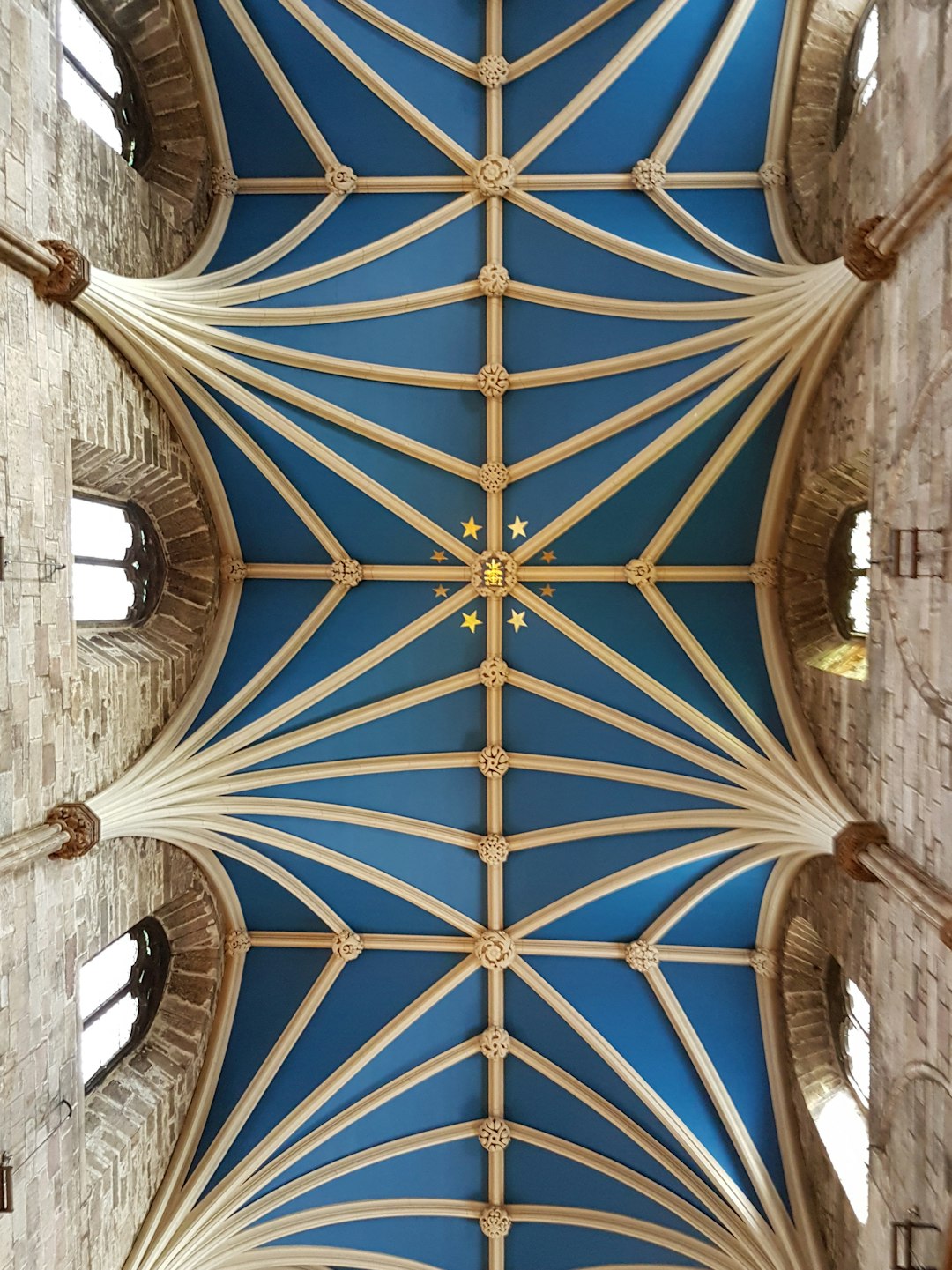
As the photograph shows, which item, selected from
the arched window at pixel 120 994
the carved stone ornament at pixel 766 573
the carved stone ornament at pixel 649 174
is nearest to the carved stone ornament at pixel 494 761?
the carved stone ornament at pixel 766 573

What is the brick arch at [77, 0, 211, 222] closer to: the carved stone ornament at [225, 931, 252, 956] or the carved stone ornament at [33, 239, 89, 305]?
the carved stone ornament at [33, 239, 89, 305]

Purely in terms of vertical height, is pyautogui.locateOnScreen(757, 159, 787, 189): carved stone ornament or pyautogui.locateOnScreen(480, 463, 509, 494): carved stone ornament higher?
pyautogui.locateOnScreen(757, 159, 787, 189): carved stone ornament

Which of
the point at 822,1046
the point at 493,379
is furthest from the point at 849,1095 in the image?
the point at 493,379

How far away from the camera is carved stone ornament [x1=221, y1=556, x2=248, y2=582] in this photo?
12.3 metres

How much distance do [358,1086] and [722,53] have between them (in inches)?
550

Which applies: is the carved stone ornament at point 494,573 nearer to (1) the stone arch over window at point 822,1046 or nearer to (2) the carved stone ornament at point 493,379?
(2) the carved stone ornament at point 493,379

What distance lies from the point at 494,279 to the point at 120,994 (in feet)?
33.2

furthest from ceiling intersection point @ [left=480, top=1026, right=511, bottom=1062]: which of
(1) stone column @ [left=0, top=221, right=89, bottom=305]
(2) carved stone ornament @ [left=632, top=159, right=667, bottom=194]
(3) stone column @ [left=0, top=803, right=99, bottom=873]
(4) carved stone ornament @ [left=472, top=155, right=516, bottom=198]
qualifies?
(2) carved stone ornament @ [left=632, top=159, right=667, bottom=194]

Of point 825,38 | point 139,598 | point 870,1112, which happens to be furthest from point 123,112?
point 870,1112

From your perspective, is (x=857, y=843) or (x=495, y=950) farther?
(x=495, y=950)

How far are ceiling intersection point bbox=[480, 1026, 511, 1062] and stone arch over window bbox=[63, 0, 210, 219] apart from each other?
1152 centimetres

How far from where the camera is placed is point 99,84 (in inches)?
403

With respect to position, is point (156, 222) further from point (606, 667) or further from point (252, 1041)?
point (252, 1041)

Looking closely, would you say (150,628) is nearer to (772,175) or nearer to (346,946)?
(346,946)
